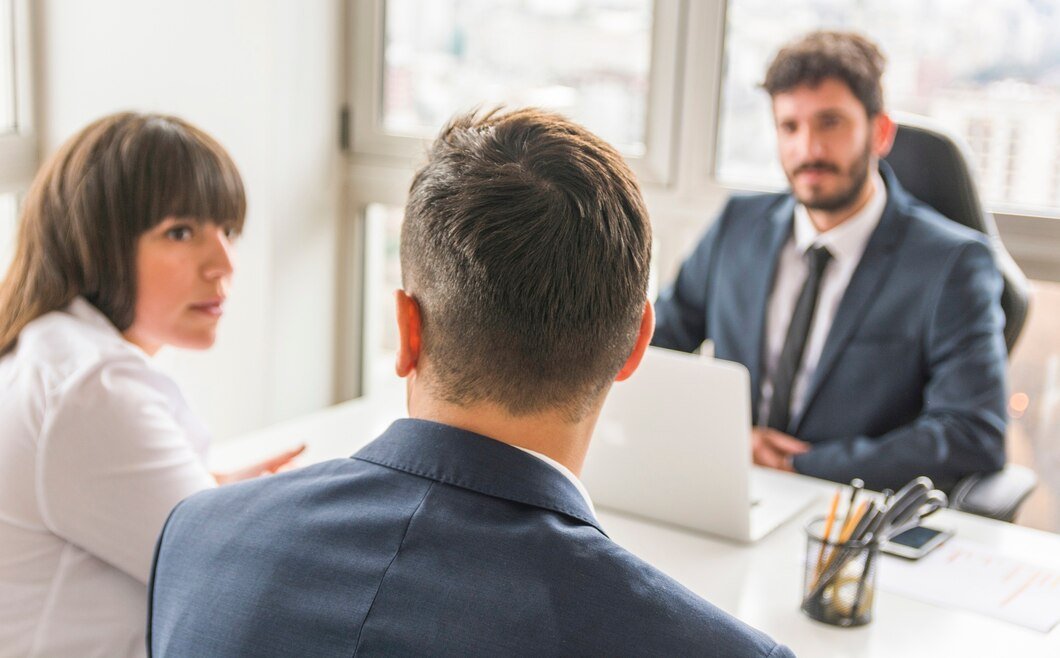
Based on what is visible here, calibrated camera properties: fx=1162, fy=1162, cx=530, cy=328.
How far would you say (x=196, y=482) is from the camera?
1.47m

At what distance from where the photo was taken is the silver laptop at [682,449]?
1646 millimetres

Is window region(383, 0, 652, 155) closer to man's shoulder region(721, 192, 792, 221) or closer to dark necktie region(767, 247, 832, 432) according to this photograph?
man's shoulder region(721, 192, 792, 221)

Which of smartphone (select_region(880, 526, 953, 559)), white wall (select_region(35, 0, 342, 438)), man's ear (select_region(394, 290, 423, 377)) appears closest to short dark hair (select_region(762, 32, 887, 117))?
smartphone (select_region(880, 526, 953, 559))

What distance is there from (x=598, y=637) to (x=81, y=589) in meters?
0.85

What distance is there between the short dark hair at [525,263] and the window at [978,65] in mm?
1946

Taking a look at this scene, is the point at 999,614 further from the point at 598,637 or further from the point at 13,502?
the point at 13,502

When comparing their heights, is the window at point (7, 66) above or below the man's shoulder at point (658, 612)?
above

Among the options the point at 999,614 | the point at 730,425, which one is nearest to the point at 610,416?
the point at 730,425

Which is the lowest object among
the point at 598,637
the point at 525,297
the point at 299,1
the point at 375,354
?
the point at 375,354

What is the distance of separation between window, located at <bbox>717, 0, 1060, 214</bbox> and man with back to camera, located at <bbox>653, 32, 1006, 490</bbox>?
1.19ft

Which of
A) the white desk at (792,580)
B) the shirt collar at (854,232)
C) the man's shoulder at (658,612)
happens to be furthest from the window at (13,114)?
the man's shoulder at (658,612)

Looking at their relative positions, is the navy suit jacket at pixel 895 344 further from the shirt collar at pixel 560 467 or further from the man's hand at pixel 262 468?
the shirt collar at pixel 560 467

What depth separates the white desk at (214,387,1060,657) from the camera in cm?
141

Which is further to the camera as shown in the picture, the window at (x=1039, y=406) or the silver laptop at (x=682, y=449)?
the window at (x=1039, y=406)
